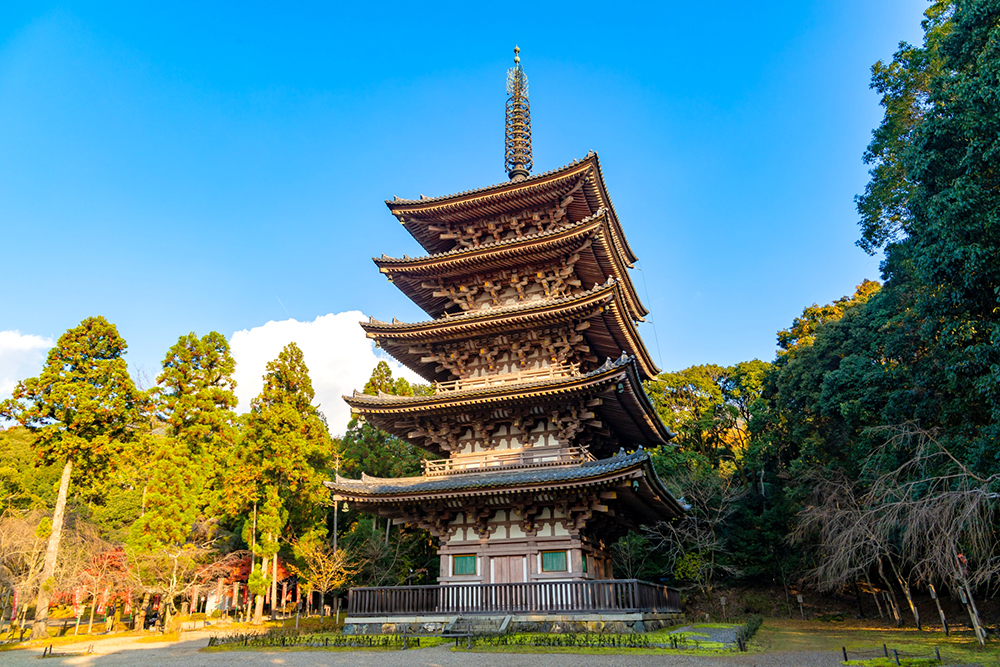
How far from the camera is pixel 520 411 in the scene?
19.4 m

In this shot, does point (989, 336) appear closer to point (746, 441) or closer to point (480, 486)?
point (480, 486)

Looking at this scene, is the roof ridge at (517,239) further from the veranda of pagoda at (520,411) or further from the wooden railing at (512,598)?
the wooden railing at (512,598)

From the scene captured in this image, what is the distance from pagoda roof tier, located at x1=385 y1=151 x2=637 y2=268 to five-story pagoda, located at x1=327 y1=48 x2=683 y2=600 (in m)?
0.06

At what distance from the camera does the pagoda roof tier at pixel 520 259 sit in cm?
2077

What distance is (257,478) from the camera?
34.2 m

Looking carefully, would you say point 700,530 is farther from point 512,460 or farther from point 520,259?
point 520,259

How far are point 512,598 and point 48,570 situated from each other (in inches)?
943

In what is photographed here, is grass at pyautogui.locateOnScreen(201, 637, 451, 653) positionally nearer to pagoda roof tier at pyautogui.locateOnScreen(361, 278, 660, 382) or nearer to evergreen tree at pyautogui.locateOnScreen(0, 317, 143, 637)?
pagoda roof tier at pyautogui.locateOnScreen(361, 278, 660, 382)

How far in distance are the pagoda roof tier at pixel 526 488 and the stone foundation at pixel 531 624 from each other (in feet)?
10.0

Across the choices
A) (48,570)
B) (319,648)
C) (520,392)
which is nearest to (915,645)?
(520,392)

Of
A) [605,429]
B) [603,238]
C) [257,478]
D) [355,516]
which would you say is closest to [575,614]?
[605,429]

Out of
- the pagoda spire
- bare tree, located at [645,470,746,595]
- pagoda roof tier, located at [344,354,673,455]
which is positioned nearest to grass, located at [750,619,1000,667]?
pagoda roof tier, located at [344,354,673,455]

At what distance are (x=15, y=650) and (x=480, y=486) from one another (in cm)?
1916

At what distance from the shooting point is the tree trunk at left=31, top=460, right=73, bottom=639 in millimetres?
24788
